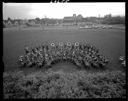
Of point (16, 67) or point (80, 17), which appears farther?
point (80, 17)

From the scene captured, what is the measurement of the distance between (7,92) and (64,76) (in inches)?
89.0

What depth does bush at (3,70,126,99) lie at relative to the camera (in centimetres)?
376

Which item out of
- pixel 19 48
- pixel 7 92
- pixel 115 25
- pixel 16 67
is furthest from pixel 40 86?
pixel 115 25

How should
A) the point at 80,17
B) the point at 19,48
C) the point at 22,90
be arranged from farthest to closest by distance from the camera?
the point at 80,17 → the point at 19,48 → the point at 22,90

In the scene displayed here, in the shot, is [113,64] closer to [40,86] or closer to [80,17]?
[40,86]

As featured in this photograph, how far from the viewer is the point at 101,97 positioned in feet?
12.0

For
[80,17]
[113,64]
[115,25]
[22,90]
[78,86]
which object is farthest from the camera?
[80,17]

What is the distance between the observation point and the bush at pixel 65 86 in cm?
376

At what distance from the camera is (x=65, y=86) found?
4.17m

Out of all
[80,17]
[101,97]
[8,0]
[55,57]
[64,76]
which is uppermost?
[80,17]

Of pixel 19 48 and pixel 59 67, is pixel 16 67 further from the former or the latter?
pixel 19 48

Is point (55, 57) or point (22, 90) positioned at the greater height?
point (55, 57)

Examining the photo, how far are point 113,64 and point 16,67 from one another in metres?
Result: 5.65

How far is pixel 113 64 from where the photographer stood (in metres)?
6.66
